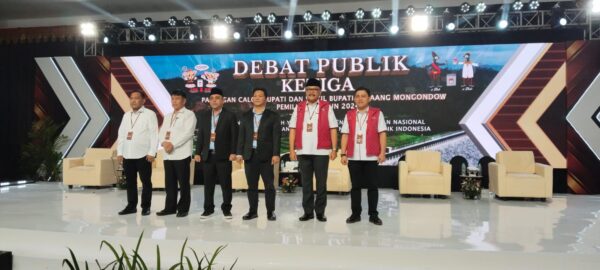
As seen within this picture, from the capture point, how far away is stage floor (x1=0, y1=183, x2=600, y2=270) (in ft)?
9.76

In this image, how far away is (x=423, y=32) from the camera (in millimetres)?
7133

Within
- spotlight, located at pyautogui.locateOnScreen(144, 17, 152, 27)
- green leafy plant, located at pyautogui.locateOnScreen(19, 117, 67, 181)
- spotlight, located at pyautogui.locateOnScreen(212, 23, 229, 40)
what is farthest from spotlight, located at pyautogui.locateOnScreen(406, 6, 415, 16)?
green leafy plant, located at pyautogui.locateOnScreen(19, 117, 67, 181)

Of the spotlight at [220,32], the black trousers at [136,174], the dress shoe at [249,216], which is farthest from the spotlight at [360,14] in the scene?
the black trousers at [136,174]

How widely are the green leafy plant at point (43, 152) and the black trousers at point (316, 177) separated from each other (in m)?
5.95

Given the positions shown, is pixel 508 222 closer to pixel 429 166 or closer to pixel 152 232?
pixel 429 166

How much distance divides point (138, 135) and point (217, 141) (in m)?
0.84

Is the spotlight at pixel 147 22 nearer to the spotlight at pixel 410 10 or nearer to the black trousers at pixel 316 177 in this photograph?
the spotlight at pixel 410 10

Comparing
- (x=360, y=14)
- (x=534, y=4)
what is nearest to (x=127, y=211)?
(x=360, y=14)

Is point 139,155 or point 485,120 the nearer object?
point 139,155

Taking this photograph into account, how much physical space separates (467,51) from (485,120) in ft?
3.80

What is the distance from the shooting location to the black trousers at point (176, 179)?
418 cm

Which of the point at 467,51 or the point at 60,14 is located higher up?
the point at 60,14

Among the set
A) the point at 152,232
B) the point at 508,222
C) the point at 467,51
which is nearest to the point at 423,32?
the point at 467,51

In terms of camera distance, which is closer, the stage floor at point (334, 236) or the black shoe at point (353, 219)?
the stage floor at point (334, 236)
